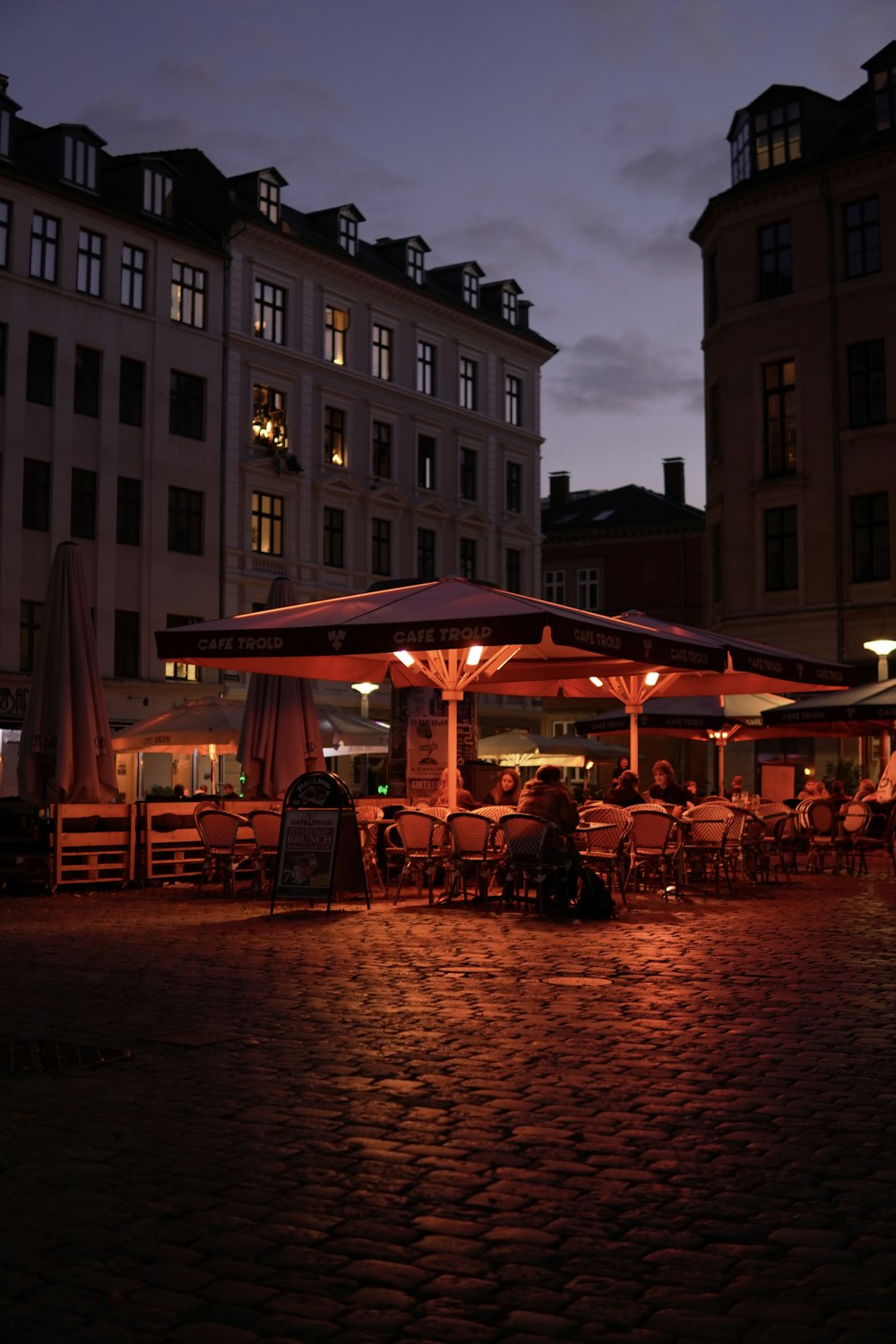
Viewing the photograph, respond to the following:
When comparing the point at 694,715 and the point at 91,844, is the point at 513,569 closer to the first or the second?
the point at 694,715

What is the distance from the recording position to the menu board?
15.5 m

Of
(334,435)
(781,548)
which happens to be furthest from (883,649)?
(334,435)

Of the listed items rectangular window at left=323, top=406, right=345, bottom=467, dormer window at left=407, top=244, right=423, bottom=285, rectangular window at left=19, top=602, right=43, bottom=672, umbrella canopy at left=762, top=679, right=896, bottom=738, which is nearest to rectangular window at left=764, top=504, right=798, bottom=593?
rectangular window at left=323, top=406, right=345, bottom=467

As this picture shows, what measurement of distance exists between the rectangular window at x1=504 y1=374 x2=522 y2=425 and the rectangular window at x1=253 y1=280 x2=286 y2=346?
1244 centimetres

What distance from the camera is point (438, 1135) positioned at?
6141 millimetres

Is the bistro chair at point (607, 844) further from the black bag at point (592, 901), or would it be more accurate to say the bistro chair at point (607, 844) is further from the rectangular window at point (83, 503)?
the rectangular window at point (83, 503)

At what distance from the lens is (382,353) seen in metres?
52.0

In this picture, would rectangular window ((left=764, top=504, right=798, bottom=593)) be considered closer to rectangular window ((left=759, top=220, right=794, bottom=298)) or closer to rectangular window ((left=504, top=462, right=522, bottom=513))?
rectangular window ((left=759, top=220, right=794, bottom=298))

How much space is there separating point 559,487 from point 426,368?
27429 mm

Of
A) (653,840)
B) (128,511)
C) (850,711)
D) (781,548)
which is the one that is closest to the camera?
(653,840)

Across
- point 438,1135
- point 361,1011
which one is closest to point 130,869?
point 361,1011

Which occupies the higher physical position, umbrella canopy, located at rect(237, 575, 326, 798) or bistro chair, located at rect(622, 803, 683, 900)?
umbrella canopy, located at rect(237, 575, 326, 798)

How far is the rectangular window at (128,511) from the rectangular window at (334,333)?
9.38 m

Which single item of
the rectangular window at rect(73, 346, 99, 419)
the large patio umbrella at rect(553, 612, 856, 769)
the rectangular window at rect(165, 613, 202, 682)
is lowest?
the large patio umbrella at rect(553, 612, 856, 769)
